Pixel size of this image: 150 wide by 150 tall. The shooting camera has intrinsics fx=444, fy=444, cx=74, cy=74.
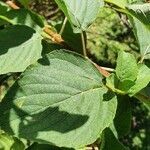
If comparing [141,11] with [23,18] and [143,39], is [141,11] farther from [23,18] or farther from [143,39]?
[23,18]

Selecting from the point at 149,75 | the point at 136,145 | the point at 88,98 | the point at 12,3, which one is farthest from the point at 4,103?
the point at 136,145

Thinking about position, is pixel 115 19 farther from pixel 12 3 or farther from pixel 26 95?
pixel 26 95

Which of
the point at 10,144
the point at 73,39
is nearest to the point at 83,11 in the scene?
the point at 73,39

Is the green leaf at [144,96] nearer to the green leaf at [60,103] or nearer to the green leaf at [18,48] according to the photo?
the green leaf at [60,103]

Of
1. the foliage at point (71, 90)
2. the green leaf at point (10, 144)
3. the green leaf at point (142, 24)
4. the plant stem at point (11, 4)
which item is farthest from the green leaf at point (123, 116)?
the plant stem at point (11, 4)

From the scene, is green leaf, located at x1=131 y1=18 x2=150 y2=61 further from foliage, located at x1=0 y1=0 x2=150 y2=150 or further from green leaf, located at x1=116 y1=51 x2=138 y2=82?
green leaf, located at x1=116 y1=51 x2=138 y2=82

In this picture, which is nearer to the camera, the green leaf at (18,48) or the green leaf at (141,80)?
the green leaf at (141,80)

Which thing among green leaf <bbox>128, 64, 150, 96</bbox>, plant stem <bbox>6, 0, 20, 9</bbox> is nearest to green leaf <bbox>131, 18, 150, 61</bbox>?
green leaf <bbox>128, 64, 150, 96</bbox>
